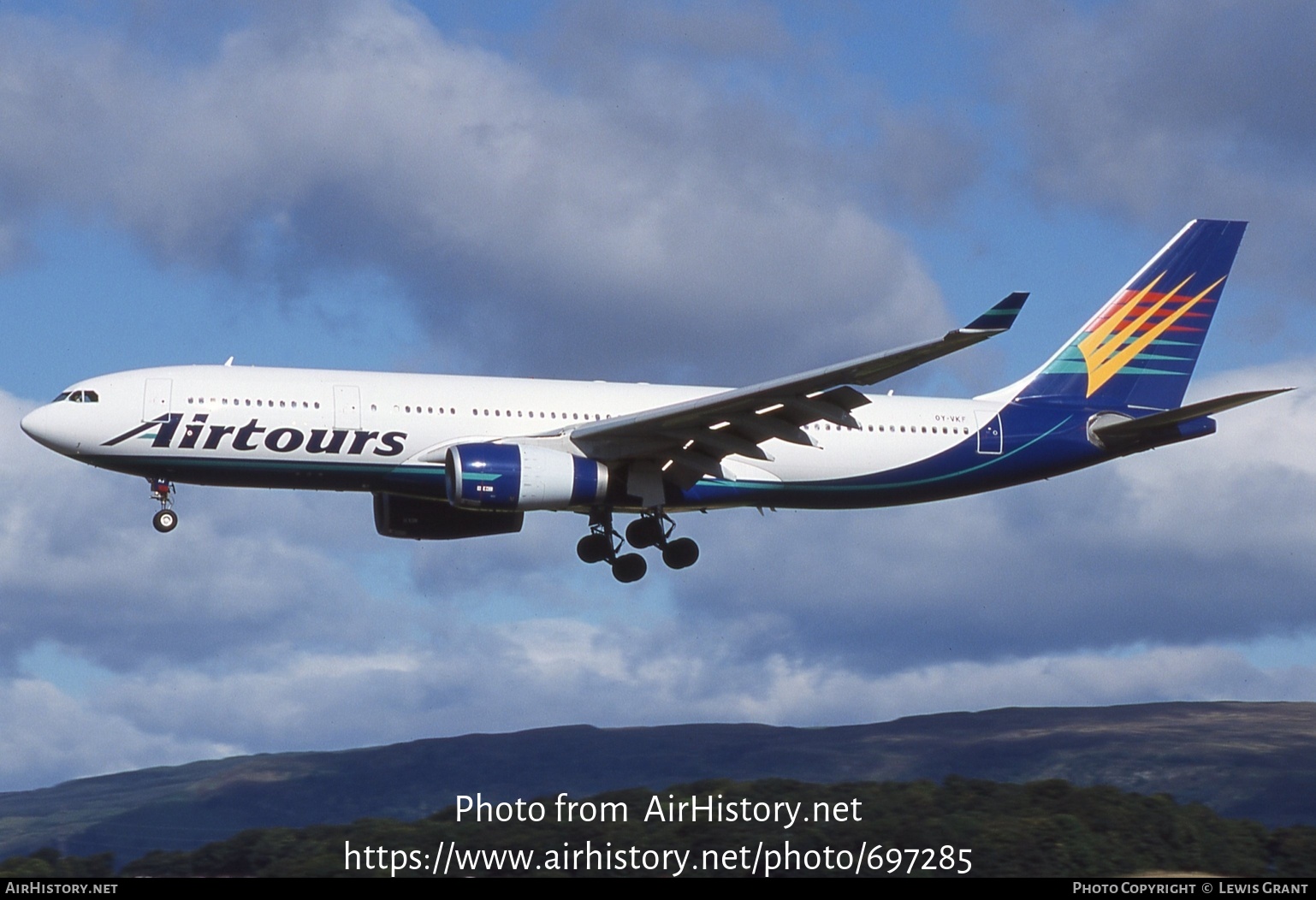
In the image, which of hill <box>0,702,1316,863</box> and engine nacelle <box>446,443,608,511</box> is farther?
hill <box>0,702,1316,863</box>

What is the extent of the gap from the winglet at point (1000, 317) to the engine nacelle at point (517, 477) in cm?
1054

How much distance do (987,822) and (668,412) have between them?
1127 cm

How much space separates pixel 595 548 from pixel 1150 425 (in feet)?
47.6

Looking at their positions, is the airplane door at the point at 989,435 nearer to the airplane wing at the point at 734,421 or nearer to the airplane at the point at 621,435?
the airplane at the point at 621,435

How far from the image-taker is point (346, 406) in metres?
38.8

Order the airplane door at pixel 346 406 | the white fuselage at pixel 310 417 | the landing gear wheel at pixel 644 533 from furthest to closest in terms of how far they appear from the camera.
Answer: the landing gear wheel at pixel 644 533
the airplane door at pixel 346 406
the white fuselage at pixel 310 417

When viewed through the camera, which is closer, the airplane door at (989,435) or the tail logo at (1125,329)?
the airplane door at (989,435)

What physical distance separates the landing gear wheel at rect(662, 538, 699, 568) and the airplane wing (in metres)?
3.23

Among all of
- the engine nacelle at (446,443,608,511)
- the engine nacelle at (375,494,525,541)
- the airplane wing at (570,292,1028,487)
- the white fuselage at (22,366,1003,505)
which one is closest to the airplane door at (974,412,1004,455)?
the white fuselage at (22,366,1003,505)

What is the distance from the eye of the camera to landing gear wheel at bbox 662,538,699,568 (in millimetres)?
44250

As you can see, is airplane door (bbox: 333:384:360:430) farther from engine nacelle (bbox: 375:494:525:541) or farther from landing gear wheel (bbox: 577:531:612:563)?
landing gear wheel (bbox: 577:531:612:563)

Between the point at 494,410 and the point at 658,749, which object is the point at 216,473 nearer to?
the point at 494,410

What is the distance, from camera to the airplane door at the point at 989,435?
4378 cm

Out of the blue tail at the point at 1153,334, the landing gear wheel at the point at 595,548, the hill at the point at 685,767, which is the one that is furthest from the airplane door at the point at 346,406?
the blue tail at the point at 1153,334
